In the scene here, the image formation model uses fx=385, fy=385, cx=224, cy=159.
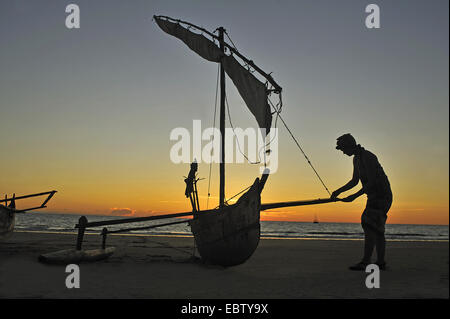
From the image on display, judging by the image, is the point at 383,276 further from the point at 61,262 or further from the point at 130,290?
the point at 61,262

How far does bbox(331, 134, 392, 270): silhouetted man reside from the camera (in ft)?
27.7

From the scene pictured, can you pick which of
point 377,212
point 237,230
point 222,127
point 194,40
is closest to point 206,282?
point 237,230

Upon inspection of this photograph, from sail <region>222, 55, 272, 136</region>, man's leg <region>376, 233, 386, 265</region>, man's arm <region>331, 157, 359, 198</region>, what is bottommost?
man's leg <region>376, 233, 386, 265</region>

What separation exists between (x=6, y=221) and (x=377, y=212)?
17.0 meters

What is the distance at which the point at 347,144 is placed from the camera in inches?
344

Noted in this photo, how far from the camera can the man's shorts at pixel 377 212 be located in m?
8.41

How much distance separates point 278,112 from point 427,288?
23.4 feet

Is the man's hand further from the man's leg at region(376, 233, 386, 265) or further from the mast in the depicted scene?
the mast

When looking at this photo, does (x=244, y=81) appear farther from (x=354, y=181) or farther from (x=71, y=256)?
(x=71, y=256)

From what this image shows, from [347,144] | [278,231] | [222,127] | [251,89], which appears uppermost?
[251,89]

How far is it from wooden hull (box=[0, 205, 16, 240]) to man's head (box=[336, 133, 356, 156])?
52.5 ft

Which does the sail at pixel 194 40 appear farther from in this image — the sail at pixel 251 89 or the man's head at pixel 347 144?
the man's head at pixel 347 144

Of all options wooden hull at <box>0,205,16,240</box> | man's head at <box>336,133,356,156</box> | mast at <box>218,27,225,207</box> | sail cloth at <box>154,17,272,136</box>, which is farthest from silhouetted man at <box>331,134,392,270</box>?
wooden hull at <box>0,205,16,240</box>
